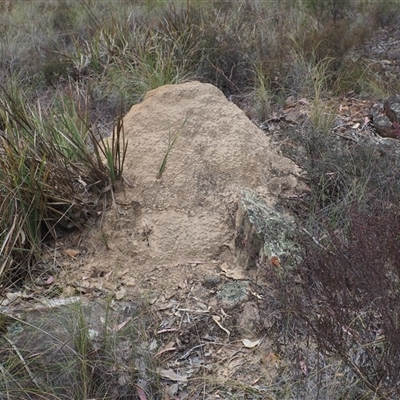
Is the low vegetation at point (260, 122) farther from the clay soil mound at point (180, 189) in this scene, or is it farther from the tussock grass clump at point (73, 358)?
the clay soil mound at point (180, 189)

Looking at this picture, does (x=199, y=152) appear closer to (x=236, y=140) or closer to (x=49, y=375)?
(x=236, y=140)

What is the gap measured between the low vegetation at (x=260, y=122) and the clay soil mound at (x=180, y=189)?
0.12 m

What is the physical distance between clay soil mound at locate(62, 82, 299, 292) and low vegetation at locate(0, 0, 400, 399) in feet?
0.40

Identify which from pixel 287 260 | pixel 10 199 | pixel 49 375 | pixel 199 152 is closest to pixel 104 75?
pixel 199 152

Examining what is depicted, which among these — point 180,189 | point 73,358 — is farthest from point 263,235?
point 73,358

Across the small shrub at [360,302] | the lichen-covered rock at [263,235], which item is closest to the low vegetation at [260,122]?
the small shrub at [360,302]

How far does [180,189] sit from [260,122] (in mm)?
1512

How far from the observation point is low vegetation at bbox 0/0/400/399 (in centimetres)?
277

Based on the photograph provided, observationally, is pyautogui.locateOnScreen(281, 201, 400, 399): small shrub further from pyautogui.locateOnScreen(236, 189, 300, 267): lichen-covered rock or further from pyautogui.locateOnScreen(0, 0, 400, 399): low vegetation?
pyautogui.locateOnScreen(236, 189, 300, 267): lichen-covered rock

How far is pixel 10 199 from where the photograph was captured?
3725 millimetres

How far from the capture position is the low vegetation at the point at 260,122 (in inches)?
109

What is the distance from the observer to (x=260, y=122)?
17.3 feet

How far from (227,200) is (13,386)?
5.55ft

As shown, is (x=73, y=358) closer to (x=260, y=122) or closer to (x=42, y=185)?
(x=42, y=185)
